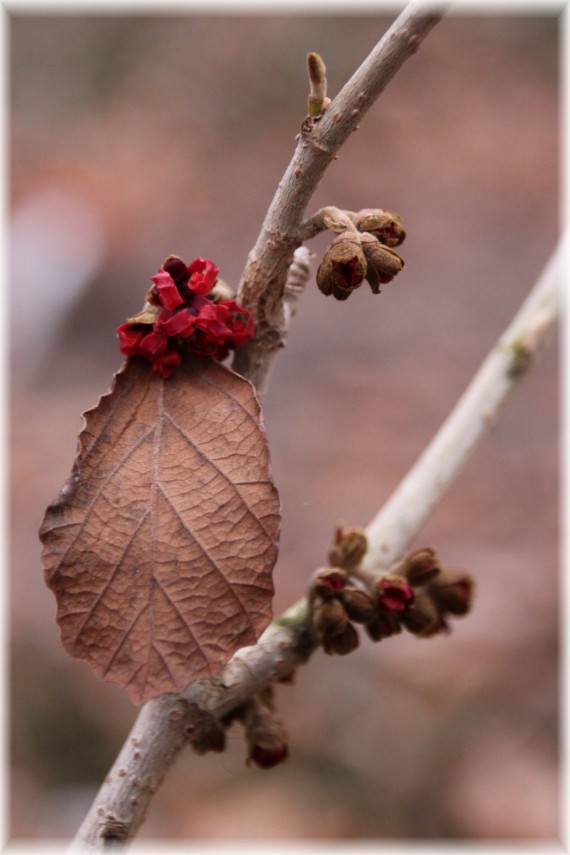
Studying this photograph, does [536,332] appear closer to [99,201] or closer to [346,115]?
[346,115]

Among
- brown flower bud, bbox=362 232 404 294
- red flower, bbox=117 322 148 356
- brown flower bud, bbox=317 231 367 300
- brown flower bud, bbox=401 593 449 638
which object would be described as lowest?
brown flower bud, bbox=401 593 449 638

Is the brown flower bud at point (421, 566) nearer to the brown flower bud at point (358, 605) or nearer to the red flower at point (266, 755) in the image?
the brown flower bud at point (358, 605)

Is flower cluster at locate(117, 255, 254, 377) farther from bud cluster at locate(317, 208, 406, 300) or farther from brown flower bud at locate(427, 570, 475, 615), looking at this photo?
brown flower bud at locate(427, 570, 475, 615)

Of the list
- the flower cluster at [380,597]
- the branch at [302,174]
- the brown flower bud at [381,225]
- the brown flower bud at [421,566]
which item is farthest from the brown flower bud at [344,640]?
the brown flower bud at [381,225]

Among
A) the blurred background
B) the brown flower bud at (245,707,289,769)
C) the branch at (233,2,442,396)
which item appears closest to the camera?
the branch at (233,2,442,396)

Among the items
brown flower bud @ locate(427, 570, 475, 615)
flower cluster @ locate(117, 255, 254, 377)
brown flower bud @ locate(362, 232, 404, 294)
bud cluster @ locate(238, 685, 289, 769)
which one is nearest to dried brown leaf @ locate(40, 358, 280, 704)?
flower cluster @ locate(117, 255, 254, 377)

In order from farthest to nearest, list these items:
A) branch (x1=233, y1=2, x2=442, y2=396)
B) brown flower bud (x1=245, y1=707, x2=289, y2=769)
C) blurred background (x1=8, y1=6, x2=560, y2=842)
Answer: blurred background (x1=8, y1=6, x2=560, y2=842)
brown flower bud (x1=245, y1=707, x2=289, y2=769)
branch (x1=233, y1=2, x2=442, y2=396)
